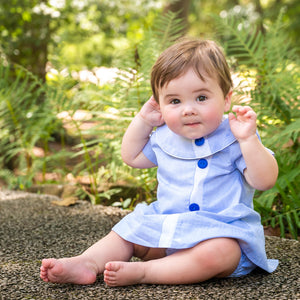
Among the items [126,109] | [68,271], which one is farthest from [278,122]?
[68,271]

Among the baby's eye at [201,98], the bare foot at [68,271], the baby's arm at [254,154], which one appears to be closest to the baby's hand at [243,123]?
the baby's arm at [254,154]

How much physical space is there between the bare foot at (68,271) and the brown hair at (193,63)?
0.85 metres

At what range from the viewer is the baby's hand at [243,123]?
1.83 meters

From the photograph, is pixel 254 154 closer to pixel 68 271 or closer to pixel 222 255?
pixel 222 255

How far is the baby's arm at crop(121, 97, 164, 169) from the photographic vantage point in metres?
2.15

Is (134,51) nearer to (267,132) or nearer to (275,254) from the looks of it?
(267,132)

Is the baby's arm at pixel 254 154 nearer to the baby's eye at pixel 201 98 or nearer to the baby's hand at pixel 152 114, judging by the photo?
the baby's eye at pixel 201 98

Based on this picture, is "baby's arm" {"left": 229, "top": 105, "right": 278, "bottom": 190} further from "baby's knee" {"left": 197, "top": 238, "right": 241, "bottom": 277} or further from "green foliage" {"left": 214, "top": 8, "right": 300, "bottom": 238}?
"green foliage" {"left": 214, "top": 8, "right": 300, "bottom": 238}

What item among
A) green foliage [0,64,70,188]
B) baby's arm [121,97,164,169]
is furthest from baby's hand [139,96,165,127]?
green foliage [0,64,70,188]

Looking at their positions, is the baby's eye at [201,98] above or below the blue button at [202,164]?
above

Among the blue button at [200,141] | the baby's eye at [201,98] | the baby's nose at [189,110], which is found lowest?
the blue button at [200,141]

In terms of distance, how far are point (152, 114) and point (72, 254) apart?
32.5 inches

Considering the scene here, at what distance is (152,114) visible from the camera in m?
2.15

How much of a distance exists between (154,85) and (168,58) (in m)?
0.16
